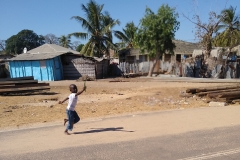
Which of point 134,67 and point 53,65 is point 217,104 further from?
point 134,67

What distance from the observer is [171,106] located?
10281 mm

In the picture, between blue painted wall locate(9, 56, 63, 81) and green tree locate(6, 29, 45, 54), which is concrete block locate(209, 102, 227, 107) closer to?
blue painted wall locate(9, 56, 63, 81)

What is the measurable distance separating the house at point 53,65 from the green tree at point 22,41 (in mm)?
42086

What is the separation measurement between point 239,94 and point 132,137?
725 cm

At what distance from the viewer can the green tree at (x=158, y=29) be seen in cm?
2488

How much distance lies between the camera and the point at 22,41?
Result: 69.9 metres

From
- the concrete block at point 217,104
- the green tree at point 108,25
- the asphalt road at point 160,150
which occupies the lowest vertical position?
the asphalt road at point 160,150

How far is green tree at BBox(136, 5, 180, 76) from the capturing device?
24.9m

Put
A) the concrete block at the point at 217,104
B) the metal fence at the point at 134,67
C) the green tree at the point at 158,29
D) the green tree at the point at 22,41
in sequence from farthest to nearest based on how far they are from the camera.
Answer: the green tree at the point at 22,41 < the metal fence at the point at 134,67 < the green tree at the point at 158,29 < the concrete block at the point at 217,104

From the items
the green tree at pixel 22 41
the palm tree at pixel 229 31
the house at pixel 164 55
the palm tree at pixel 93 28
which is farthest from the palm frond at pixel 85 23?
the green tree at pixel 22 41

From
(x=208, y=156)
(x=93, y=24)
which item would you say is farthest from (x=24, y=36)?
(x=208, y=156)

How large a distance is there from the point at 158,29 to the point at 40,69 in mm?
12648

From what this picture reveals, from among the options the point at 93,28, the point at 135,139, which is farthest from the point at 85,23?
the point at 135,139

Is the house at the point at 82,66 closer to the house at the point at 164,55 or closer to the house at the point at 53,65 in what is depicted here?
the house at the point at 53,65
